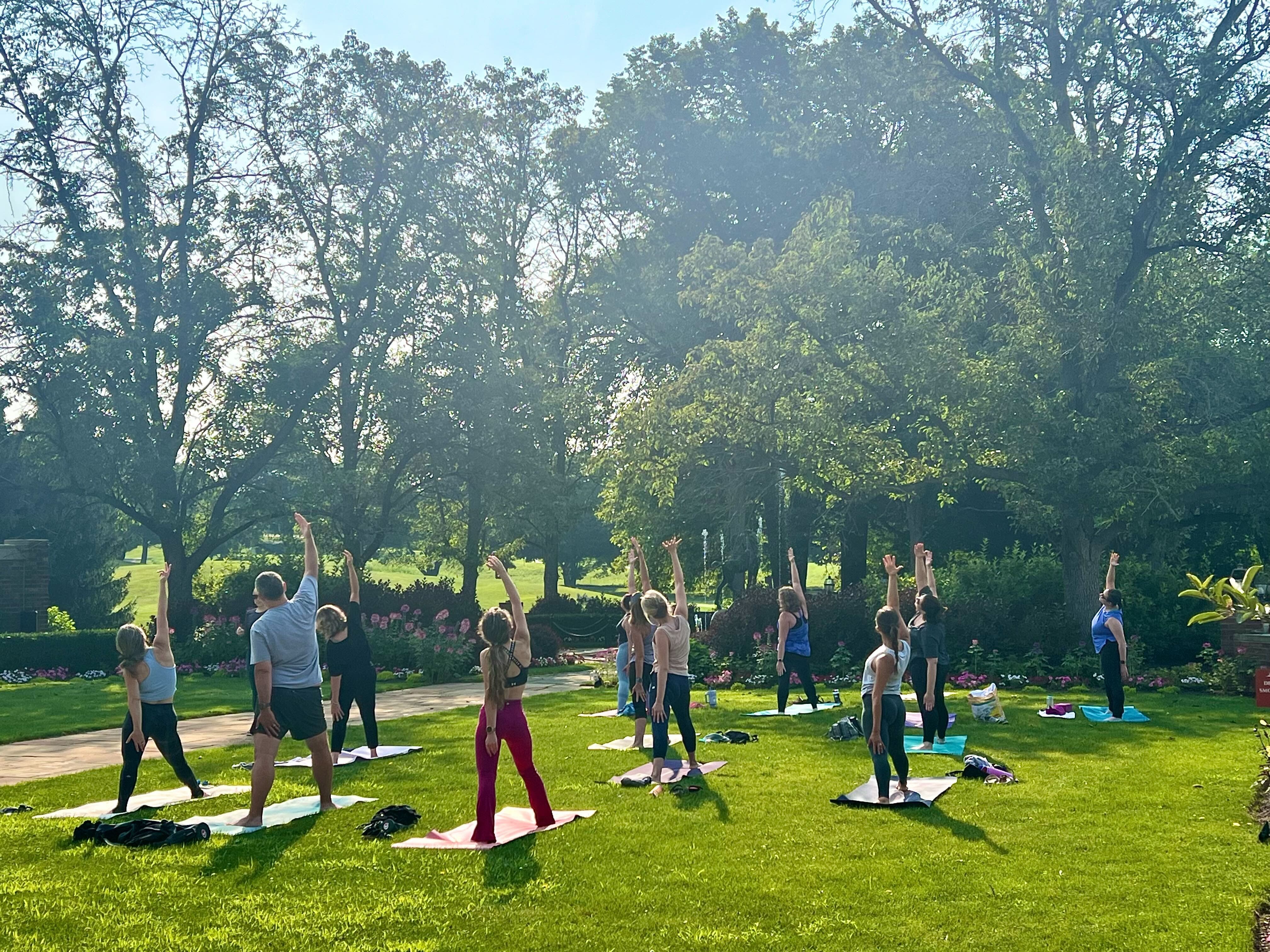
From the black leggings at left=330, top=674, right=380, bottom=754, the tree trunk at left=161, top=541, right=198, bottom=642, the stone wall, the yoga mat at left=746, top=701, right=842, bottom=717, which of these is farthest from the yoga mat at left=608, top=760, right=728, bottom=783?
the stone wall

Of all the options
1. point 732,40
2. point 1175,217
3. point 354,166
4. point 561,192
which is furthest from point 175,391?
point 1175,217

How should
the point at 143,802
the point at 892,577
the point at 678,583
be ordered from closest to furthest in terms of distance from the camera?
the point at 143,802
the point at 678,583
the point at 892,577

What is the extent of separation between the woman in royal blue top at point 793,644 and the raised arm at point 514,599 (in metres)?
7.15

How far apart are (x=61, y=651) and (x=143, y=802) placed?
21618 millimetres

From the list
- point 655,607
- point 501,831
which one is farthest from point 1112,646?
point 501,831

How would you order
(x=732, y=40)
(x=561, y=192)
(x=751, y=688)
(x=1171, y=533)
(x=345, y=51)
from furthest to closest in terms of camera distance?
(x=561, y=192) → (x=732, y=40) → (x=345, y=51) → (x=1171, y=533) → (x=751, y=688)

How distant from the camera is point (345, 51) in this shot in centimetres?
3744

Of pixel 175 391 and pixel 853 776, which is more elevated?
pixel 175 391

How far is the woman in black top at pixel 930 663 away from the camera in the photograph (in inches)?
513

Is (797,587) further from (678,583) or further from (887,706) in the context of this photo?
(887,706)

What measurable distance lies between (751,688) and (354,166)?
23.3 metres

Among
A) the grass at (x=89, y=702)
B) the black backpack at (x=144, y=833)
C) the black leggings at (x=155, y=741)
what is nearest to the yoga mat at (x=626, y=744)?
the black leggings at (x=155, y=741)

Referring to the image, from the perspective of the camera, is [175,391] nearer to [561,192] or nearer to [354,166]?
[354,166]

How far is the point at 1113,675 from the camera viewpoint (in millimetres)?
15383
